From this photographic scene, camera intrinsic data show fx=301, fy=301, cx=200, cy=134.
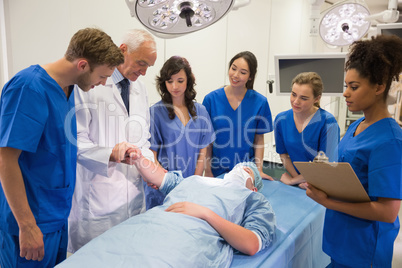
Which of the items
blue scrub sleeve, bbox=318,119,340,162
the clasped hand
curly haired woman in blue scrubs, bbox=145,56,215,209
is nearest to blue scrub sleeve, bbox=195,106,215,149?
curly haired woman in blue scrubs, bbox=145,56,215,209

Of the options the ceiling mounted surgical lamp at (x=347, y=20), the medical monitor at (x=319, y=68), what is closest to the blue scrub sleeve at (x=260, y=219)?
the medical monitor at (x=319, y=68)

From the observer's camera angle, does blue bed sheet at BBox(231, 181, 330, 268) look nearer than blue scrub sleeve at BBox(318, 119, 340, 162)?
Yes

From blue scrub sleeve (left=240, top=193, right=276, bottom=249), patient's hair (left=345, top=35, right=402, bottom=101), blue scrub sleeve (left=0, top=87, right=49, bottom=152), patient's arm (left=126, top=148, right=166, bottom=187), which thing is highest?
patient's hair (left=345, top=35, right=402, bottom=101)

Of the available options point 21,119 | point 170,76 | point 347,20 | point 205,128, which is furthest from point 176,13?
point 347,20

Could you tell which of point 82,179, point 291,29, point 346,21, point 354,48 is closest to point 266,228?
point 354,48

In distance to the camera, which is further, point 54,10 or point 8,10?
point 54,10

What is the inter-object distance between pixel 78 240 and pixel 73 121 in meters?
0.69

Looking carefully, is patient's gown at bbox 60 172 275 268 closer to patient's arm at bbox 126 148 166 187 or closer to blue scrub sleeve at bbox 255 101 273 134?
patient's arm at bbox 126 148 166 187

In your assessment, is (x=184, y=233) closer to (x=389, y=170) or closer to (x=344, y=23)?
(x=389, y=170)

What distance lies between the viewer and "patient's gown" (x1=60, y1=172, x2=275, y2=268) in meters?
0.99

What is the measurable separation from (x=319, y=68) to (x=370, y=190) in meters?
1.31

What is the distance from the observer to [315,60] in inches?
84.5

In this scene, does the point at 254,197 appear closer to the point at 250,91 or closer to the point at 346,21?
the point at 250,91

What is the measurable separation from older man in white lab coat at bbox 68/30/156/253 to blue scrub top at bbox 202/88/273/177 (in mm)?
730
